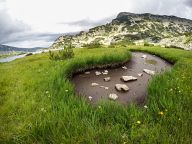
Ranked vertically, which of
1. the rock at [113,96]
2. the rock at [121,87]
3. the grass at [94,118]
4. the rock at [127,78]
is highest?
the grass at [94,118]

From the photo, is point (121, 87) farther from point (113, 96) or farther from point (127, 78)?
point (127, 78)

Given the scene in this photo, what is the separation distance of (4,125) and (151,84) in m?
6.32

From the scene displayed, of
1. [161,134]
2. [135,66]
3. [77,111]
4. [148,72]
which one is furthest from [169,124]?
[135,66]

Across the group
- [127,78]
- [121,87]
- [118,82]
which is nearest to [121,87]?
[121,87]

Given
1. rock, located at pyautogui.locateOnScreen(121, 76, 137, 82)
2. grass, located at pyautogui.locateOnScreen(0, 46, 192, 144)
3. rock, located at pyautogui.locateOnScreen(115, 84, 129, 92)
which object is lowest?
rock, located at pyautogui.locateOnScreen(115, 84, 129, 92)

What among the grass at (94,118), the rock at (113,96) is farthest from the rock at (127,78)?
the grass at (94,118)

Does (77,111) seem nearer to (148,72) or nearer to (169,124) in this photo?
(169,124)

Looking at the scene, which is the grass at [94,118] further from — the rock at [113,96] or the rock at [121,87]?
the rock at [121,87]

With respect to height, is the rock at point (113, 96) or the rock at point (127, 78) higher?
the rock at point (127, 78)

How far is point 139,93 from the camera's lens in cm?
1325

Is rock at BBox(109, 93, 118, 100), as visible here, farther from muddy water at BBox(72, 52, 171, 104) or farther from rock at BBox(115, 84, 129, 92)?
rock at BBox(115, 84, 129, 92)

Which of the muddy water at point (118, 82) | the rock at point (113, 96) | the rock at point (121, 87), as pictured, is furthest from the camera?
the rock at point (121, 87)

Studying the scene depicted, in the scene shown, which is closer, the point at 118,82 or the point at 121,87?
the point at 121,87

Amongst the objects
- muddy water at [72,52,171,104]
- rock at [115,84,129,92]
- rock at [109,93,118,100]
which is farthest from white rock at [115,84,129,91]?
rock at [109,93,118,100]
